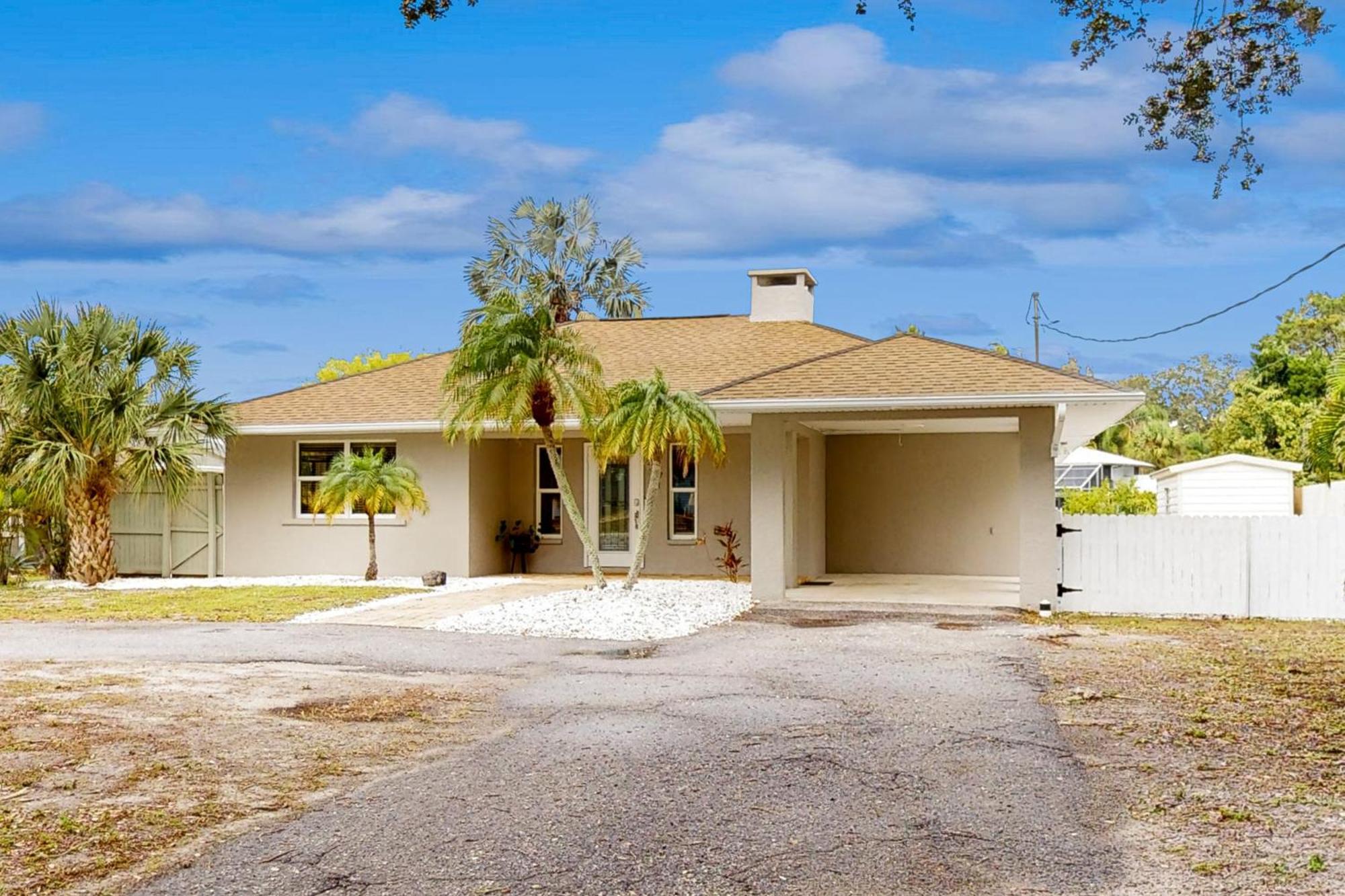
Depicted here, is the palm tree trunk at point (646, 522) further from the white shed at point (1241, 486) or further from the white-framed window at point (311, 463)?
the white shed at point (1241, 486)

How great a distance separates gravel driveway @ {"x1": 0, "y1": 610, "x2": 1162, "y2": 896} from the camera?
4953 mm

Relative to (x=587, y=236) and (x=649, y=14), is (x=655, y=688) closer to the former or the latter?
(x=649, y=14)

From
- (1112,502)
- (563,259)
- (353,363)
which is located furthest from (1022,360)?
(353,363)

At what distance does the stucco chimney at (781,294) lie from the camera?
81.5 ft

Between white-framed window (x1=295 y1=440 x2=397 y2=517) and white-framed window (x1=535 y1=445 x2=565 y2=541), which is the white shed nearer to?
white-framed window (x1=535 y1=445 x2=565 y2=541)

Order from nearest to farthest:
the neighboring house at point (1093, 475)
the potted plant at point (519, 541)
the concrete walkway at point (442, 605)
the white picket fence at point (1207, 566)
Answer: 1. the concrete walkway at point (442, 605)
2. the white picket fence at point (1207, 566)
3. the potted plant at point (519, 541)
4. the neighboring house at point (1093, 475)

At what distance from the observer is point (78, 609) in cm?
1603

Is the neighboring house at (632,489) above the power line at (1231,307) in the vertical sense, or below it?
below

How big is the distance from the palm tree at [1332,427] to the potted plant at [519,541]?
41.8 feet

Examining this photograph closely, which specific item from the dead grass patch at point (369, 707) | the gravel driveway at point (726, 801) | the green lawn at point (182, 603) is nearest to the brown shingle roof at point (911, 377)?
the gravel driveway at point (726, 801)

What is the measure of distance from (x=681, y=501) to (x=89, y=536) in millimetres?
9532

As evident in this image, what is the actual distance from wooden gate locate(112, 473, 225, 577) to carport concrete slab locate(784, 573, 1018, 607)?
10.4 m

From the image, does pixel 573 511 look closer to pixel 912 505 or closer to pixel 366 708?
pixel 912 505

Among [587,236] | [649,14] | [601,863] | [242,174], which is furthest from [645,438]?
[587,236]
